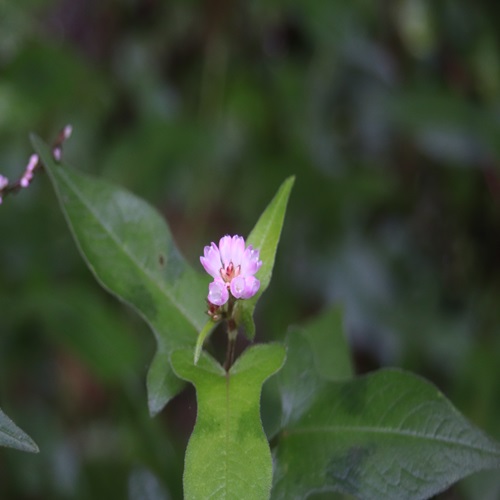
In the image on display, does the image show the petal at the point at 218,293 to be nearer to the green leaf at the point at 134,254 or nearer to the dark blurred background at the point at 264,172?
the green leaf at the point at 134,254

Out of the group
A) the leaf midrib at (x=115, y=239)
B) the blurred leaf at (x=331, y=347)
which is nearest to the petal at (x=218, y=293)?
the leaf midrib at (x=115, y=239)

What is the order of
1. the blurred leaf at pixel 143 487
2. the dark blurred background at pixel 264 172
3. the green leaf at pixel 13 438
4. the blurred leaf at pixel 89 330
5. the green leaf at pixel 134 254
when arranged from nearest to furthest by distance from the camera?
the green leaf at pixel 13 438
the green leaf at pixel 134 254
the blurred leaf at pixel 143 487
the blurred leaf at pixel 89 330
the dark blurred background at pixel 264 172

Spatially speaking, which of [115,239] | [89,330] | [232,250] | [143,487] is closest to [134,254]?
[115,239]

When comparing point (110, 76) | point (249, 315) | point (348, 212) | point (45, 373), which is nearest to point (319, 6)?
point (348, 212)

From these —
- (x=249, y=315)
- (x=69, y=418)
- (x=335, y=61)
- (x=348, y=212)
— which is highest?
(x=335, y=61)

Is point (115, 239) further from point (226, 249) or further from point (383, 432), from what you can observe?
point (383, 432)

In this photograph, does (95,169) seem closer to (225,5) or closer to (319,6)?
(225,5)

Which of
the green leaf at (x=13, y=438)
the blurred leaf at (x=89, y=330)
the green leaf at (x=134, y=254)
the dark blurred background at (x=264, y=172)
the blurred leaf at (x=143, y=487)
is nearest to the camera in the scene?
the green leaf at (x=13, y=438)

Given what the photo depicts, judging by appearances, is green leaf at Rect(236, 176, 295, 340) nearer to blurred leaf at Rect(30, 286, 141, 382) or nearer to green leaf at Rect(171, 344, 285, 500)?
green leaf at Rect(171, 344, 285, 500)
